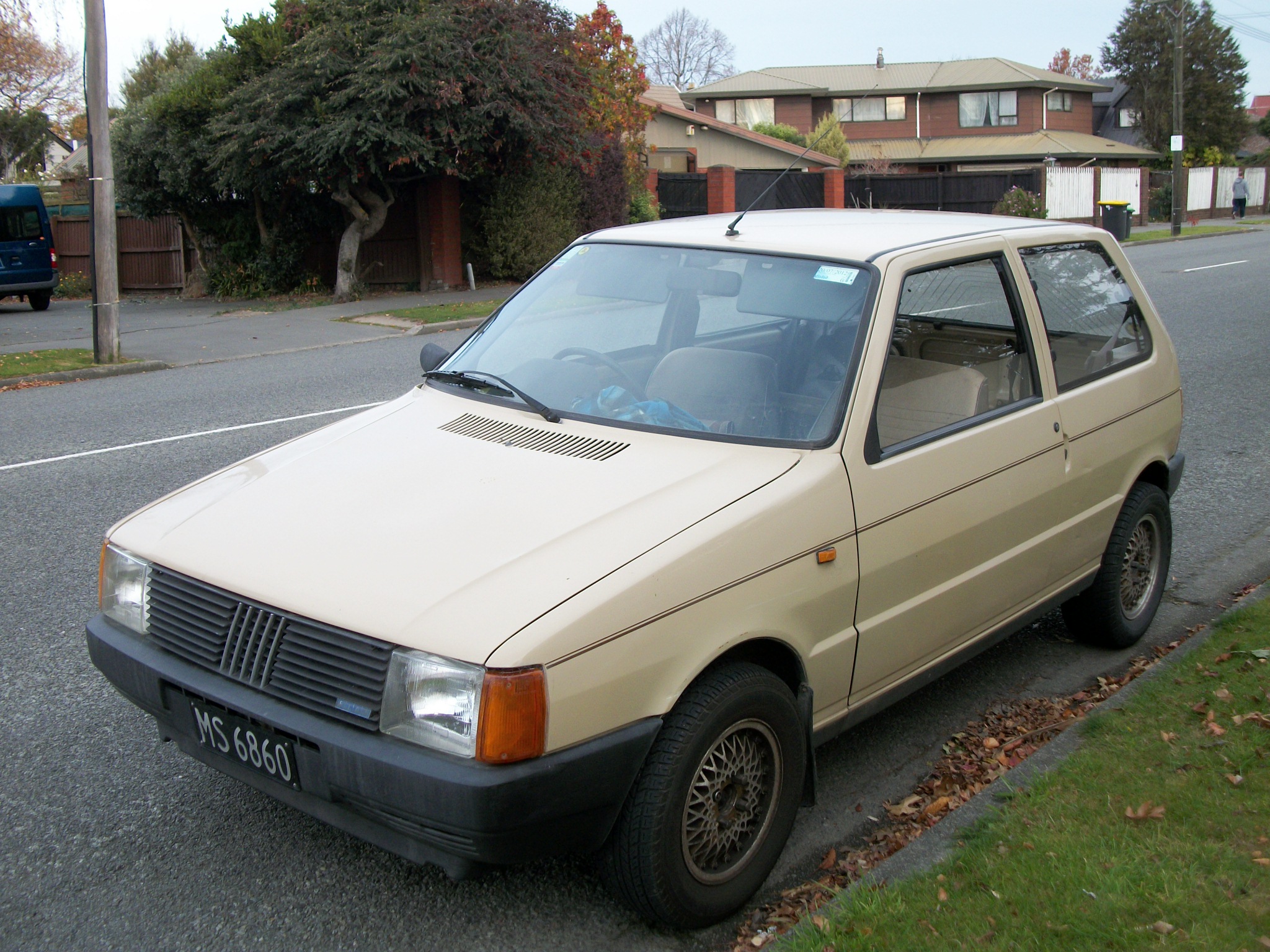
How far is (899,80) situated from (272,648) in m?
63.3

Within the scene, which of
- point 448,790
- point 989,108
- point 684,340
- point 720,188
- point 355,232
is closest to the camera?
point 448,790

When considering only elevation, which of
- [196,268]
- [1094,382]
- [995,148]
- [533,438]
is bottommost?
[533,438]

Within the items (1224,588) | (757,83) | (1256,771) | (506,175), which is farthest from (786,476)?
A: (757,83)

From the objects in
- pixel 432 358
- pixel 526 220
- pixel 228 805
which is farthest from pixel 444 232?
pixel 228 805

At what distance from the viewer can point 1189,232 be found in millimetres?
39219

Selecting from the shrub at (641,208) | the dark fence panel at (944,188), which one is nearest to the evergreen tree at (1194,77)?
the dark fence panel at (944,188)

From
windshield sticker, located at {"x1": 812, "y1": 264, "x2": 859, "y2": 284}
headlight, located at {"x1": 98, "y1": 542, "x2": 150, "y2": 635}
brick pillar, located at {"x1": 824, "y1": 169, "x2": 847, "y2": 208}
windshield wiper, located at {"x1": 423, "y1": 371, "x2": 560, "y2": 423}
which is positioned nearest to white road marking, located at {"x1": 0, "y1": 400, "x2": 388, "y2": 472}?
windshield wiper, located at {"x1": 423, "y1": 371, "x2": 560, "y2": 423}

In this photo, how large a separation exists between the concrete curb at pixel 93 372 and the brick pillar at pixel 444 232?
9.72 metres

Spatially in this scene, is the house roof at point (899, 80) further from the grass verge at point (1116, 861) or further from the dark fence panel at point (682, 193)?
the grass verge at point (1116, 861)

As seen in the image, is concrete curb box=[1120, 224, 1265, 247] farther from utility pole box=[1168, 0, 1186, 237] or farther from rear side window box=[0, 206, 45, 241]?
rear side window box=[0, 206, 45, 241]

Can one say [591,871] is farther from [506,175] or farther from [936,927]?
[506,175]

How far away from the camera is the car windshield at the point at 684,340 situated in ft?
11.7

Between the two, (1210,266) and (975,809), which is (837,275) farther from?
(1210,266)

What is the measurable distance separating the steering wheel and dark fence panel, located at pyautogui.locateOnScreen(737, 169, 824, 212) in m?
29.8
